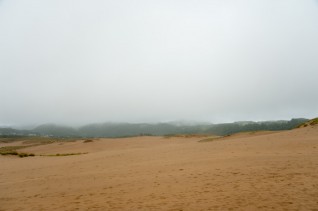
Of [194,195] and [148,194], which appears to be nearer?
[194,195]

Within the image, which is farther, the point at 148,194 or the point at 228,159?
the point at 228,159

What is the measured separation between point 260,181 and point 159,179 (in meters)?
5.21

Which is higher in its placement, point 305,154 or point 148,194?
point 305,154

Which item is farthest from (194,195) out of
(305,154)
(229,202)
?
(305,154)

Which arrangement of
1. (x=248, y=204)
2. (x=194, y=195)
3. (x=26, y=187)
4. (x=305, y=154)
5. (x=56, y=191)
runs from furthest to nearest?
(x=305, y=154), (x=26, y=187), (x=56, y=191), (x=194, y=195), (x=248, y=204)

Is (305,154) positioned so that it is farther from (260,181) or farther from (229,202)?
(229,202)

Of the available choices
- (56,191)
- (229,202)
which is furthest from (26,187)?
(229,202)

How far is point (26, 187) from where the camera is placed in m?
14.8

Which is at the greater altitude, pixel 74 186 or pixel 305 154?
pixel 305 154

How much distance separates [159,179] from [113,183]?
255 cm

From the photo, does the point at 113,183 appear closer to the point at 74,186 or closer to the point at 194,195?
the point at 74,186

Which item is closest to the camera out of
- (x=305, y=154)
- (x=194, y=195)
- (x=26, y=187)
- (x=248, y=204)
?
(x=248, y=204)

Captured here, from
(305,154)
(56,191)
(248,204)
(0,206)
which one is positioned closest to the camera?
(248,204)

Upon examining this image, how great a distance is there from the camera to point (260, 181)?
37.8 feet
